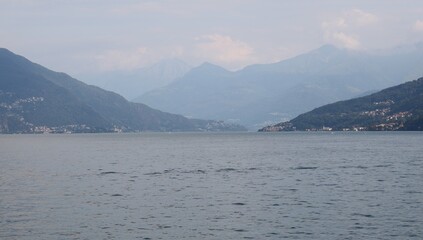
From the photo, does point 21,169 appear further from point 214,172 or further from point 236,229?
point 236,229

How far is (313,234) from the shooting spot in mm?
52750

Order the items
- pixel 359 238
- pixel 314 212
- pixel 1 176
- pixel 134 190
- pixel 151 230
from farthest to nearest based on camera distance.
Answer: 1. pixel 1 176
2. pixel 134 190
3. pixel 314 212
4. pixel 151 230
5. pixel 359 238

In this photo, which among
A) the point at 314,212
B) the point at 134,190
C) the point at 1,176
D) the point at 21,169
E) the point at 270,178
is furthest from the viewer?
the point at 21,169

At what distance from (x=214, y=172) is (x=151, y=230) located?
186 ft

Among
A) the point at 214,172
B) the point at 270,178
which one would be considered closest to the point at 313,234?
the point at 270,178

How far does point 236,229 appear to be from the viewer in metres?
55.5

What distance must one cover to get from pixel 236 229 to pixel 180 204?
16.0 m

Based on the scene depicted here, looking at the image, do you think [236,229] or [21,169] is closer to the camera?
[236,229]

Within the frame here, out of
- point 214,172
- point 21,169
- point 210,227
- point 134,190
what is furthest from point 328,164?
point 210,227

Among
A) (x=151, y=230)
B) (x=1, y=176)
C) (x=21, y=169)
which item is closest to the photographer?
(x=151, y=230)

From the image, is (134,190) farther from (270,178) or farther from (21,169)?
(21,169)

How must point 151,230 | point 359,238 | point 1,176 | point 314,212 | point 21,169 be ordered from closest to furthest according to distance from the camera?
point 359,238, point 151,230, point 314,212, point 1,176, point 21,169

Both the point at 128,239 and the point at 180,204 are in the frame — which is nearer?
the point at 128,239

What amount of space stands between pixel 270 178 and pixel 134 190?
2480cm
